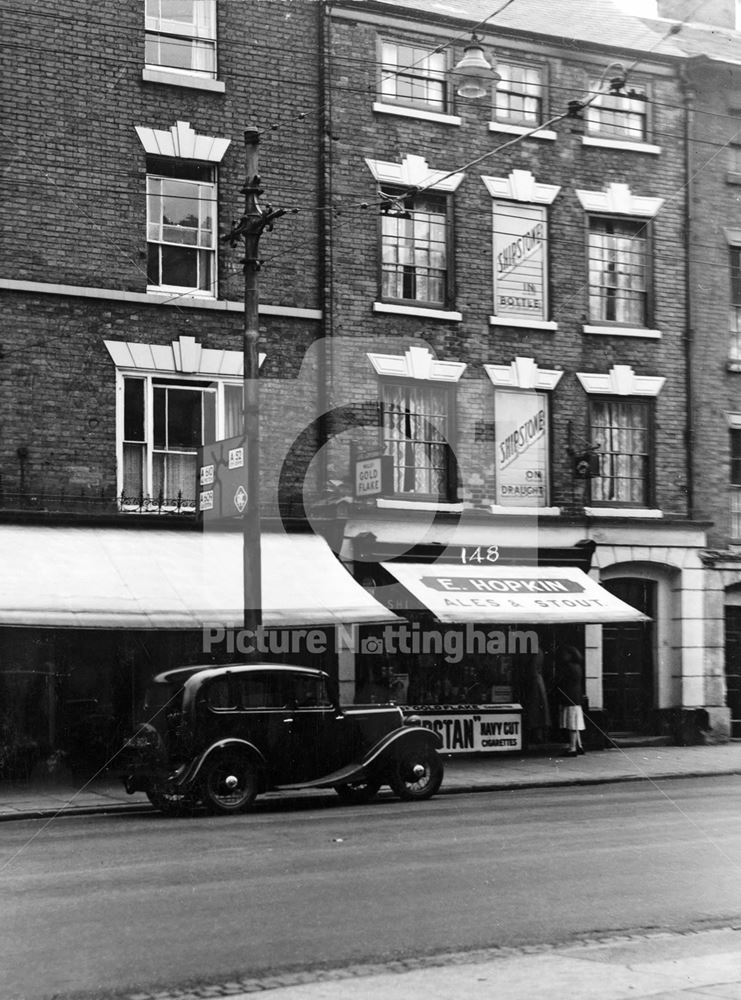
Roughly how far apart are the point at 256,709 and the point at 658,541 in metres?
11.1

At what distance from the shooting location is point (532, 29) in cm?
2375

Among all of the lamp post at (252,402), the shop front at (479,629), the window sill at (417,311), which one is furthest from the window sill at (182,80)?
the shop front at (479,629)

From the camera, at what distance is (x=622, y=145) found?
2452cm

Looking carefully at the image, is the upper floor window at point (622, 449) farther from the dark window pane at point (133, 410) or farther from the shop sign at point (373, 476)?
the dark window pane at point (133, 410)

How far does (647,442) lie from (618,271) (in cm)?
316

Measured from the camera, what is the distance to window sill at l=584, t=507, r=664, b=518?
23500 mm

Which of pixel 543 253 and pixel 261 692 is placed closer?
pixel 261 692

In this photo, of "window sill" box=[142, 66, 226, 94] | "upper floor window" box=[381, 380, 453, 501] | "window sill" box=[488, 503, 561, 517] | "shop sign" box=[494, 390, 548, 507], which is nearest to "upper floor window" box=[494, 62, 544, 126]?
"shop sign" box=[494, 390, 548, 507]

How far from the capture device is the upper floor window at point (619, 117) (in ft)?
80.0

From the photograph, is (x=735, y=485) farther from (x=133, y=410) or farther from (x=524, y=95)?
(x=133, y=410)

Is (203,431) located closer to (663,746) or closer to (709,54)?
(663,746)

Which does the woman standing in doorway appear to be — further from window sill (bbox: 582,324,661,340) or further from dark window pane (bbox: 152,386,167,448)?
dark window pane (bbox: 152,386,167,448)

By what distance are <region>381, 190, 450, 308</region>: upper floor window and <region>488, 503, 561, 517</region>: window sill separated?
11.8ft

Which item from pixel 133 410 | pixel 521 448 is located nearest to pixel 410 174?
pixel 521 448
